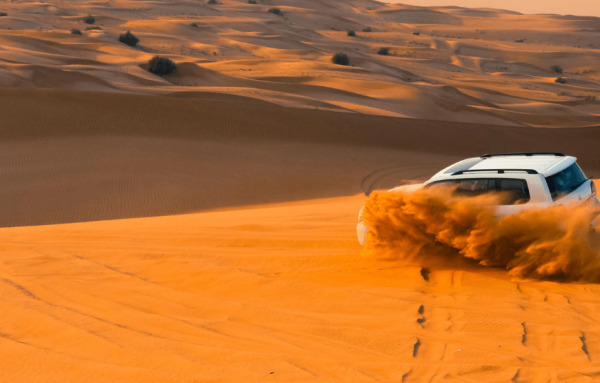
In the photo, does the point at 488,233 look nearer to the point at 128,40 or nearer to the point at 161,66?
the point at 161,66

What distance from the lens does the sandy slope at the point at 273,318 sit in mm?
3805

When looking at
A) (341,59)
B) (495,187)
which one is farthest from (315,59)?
(495,187)

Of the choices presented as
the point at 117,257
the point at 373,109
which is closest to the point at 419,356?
the point at 117,257

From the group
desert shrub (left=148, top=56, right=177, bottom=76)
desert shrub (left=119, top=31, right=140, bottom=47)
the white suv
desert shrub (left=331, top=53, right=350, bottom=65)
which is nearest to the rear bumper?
the white suv

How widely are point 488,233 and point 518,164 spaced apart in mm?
954

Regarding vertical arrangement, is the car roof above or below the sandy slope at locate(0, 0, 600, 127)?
above

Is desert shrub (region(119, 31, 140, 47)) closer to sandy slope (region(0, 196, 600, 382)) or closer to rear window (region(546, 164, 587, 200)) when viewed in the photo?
sandy slope (region(0, 196, 600, 382))

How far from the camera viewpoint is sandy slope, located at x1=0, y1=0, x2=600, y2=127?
32781 mm

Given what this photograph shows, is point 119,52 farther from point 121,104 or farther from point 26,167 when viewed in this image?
point 26,167

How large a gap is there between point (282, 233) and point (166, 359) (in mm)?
4237

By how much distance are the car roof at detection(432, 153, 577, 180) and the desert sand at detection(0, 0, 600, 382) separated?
0.99 meters

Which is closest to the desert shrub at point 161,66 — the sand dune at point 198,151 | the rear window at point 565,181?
the sand dune at point 198,151

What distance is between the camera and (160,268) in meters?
6.25

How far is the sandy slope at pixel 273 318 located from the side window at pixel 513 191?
713 mm
